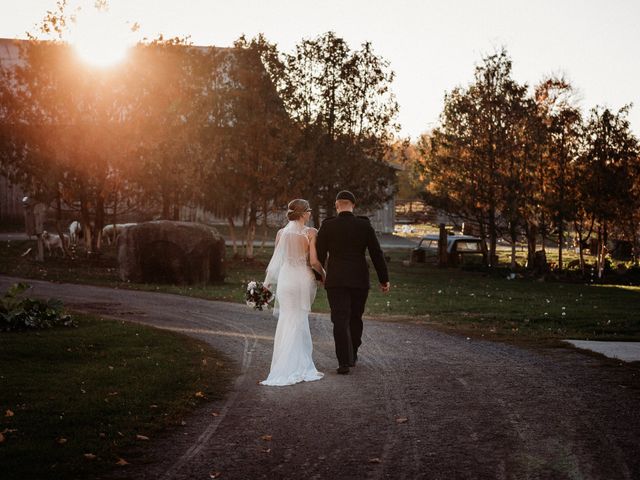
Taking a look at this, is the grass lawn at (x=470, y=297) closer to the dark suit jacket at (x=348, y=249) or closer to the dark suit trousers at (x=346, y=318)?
the dark suit trousers at (x=346, y=318)

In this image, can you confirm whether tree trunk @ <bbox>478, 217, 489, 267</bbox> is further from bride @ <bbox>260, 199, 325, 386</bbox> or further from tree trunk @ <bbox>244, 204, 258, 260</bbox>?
bride @ <bbox>260, 199, 325, 386</bbox>

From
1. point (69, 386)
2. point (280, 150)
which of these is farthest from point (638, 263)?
point (69, 386)

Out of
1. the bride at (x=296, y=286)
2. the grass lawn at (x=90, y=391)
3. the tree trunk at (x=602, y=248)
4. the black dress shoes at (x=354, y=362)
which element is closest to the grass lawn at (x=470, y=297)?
the tree trunk at (x=602, y=248)

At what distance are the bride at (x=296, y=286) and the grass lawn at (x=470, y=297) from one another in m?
5.21

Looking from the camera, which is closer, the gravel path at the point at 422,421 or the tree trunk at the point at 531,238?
the gravel path at the point at 422,421

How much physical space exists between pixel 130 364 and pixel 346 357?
8.97ft

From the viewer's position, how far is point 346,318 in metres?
11.0

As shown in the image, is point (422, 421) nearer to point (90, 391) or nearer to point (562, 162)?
point (90, 391)

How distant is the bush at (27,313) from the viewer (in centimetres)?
1405

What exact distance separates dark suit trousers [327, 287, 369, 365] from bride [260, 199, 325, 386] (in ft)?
1.07

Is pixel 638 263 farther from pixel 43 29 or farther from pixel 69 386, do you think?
pixel 69 386

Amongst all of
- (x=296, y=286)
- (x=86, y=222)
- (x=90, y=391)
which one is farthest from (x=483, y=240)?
(x=90, y=391)

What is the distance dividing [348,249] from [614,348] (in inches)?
188

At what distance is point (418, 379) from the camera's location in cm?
1040
